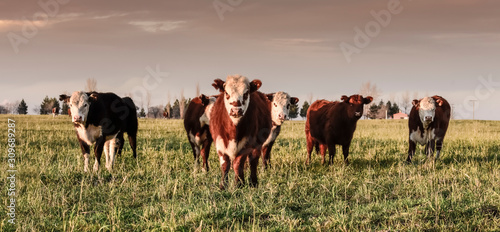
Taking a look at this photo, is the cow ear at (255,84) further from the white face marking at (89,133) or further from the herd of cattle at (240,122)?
the white face marking at (89,133)

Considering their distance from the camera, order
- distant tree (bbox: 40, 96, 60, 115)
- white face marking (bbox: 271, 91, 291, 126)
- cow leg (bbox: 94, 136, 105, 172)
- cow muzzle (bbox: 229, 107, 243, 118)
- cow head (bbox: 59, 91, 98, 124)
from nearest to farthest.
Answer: cow muzzle (bbox: 229, 107, 243, 118)
cow head (bbox: 59, 91, 98, 124)
cow leg (bbox: 94, 136, 105, 172)
white face marking (bbox: 271, 91, 291, 126)
distant tree (bbox: 40, 96, 60, 115)

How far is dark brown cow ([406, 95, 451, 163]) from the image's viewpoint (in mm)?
11781

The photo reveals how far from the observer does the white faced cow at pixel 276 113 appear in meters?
10.5

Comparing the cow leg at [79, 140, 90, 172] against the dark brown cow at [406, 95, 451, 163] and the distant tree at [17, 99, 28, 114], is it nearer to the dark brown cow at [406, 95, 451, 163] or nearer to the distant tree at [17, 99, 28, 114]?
the dark brown cow at [406, 95, 451, 163]

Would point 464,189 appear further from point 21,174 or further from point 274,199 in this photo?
point 21,174

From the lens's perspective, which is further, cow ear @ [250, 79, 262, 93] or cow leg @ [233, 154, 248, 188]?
cow leg @ [233, 154, 248, 188]

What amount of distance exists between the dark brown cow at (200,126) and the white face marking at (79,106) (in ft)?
7.60

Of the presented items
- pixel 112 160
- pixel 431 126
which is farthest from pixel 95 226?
pixel 431 126

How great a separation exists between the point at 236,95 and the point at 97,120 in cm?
477

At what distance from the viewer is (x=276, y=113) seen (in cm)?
1085

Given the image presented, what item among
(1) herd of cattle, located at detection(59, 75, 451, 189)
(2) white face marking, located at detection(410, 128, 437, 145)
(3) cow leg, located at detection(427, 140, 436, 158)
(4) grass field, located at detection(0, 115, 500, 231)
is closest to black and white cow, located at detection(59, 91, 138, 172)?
(1) herd of cattle, located at detection(59, 75, 451, 189)

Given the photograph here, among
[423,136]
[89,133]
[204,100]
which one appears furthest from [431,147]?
[89,133]

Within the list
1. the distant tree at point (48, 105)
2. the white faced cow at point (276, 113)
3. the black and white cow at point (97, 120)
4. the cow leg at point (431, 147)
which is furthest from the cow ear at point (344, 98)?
the distant tree at point (48, 105)

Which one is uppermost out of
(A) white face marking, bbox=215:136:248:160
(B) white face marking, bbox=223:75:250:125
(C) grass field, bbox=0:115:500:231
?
(B) white face marking, bbox=223:75:250:125
